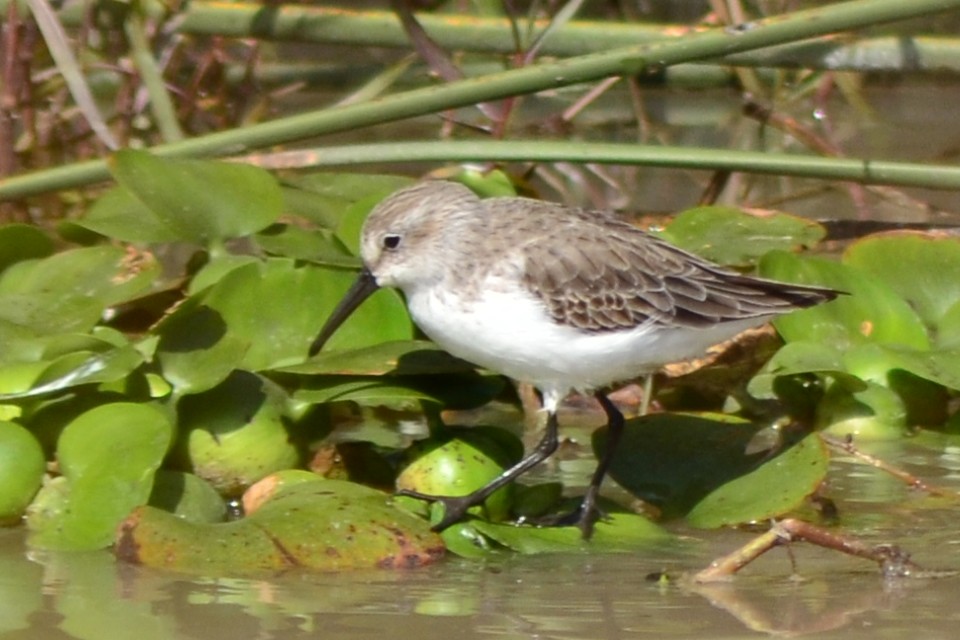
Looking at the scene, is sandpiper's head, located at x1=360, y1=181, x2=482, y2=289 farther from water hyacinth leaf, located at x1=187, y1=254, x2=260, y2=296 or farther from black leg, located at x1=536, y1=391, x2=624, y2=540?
black leg, located at x1=536, y1=391, x2=624, y2=540

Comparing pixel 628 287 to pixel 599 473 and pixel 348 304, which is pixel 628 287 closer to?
pixel 599 473

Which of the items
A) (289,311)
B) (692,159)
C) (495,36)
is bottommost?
(289,311)

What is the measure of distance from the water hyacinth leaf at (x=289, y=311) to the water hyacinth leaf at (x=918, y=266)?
1342 millimetres

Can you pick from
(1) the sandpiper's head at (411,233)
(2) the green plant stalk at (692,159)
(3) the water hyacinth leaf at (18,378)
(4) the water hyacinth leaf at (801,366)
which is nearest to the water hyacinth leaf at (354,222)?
(2) the green plant stalk at (692,159)

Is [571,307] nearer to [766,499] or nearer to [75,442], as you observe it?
[766,499]

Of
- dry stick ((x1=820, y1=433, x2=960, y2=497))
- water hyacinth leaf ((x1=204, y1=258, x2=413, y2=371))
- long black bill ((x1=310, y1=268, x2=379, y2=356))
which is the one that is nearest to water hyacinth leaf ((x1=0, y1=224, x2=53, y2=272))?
water hyacinth leaf ((x1=204, y1=258, x2=413, y2=371))

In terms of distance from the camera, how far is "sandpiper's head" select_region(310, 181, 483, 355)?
397 cm

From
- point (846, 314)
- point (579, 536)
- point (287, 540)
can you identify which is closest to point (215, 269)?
point (287, 540)

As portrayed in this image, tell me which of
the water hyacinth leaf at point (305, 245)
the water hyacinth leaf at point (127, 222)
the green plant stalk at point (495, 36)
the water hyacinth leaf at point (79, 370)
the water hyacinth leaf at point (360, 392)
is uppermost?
the green plant stalk at point (495, 36)

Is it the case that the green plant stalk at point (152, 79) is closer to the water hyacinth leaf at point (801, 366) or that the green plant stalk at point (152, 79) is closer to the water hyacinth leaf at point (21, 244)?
the water hyacinth leaf at point (21, 244)

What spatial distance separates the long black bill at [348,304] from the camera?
3.96 meters

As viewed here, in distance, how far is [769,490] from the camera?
3.63m

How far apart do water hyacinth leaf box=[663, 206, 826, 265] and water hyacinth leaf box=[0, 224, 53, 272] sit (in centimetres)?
176

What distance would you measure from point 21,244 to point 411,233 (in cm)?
115
